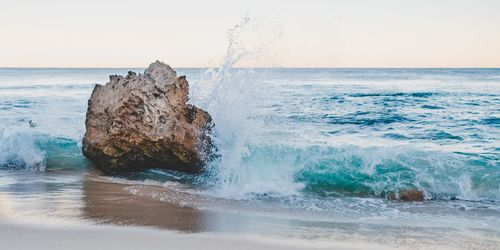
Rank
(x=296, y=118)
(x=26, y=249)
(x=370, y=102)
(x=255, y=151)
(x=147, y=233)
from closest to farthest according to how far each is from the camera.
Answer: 1. (x=26, y=249)
2. (x=147, y=233)
3. (x=255, y=151)
4. (x=296, y=118)
5. (x=370, y=102)

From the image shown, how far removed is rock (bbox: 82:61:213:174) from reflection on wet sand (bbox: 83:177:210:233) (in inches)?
26.5

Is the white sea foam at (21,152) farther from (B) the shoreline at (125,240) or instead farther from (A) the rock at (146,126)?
(B) the shoreline at (125,240)

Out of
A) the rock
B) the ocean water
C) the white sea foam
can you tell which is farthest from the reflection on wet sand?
the white sea foam

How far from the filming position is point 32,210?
5.18 metres

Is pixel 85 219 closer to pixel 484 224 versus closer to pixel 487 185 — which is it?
pixel 484 224

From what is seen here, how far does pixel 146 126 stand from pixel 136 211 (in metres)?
1.66

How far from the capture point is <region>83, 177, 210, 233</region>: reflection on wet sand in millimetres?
4777

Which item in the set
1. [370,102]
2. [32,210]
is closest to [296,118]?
[370,102]

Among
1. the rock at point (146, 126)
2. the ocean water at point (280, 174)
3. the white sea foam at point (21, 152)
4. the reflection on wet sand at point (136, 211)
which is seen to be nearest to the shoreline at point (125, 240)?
the reflection on wet sand at point (136, 211)

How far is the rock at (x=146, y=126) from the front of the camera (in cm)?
672

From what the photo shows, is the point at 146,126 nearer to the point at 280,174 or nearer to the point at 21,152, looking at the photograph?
the point at 280,174

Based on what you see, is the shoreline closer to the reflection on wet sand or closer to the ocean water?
the reflection on wet sand

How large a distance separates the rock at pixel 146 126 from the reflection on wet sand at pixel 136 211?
674 mm

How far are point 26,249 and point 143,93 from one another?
123 inches
